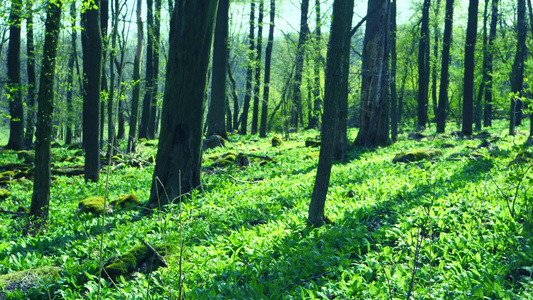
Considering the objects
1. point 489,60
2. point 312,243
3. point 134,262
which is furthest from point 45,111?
point 489,60

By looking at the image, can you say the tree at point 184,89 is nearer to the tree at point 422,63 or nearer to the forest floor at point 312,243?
the forest floor at point 312,243

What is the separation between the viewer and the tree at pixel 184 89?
731 centimetres

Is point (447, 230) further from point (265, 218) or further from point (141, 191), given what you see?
point (141, 191)

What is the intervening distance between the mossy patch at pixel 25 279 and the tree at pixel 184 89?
2.82 meters

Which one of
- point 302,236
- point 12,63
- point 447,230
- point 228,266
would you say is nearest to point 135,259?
point 228,266

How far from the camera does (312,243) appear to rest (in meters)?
4.73

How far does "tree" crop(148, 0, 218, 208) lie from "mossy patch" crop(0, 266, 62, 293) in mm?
2822

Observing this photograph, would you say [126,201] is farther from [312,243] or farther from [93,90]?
[312,243]

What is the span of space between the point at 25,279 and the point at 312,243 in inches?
125

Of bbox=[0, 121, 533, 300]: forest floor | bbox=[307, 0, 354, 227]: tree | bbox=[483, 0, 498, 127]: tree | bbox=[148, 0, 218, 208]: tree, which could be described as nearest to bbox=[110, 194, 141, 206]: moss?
bbox=[0, 121, 533, 300]: forest floor

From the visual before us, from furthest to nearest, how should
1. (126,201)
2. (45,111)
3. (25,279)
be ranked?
(126,201) → (45,111) → (25,279)

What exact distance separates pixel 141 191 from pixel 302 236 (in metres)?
5.20

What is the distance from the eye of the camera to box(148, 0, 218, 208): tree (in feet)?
24.0

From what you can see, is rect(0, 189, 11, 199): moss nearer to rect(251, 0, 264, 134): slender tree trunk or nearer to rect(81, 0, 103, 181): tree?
rect(81, 0, 103, 181): tree
